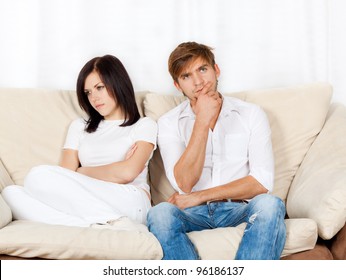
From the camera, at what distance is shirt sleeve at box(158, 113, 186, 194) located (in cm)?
240

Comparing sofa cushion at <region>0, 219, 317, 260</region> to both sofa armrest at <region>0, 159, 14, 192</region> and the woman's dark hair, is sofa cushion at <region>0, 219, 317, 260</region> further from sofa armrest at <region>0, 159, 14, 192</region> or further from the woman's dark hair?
the woman's dark hair

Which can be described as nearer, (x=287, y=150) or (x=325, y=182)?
(x=325, y=182)

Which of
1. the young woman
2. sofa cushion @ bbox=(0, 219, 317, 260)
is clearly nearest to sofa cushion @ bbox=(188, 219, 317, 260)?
sofa cushion @ bbox=(0, 219, 317, 260)

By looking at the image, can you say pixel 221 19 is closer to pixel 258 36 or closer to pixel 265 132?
pixel 258 36

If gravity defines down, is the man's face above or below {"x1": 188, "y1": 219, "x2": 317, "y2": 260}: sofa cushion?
above

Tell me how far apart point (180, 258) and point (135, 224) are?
0.90ft

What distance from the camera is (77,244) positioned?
6.30 feet

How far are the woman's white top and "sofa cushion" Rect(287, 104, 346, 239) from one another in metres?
0.62

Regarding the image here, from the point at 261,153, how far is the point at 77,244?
805 millimetres

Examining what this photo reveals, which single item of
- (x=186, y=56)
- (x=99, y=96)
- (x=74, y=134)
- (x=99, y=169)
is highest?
(x=186, y=56)

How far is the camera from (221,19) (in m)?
3.09

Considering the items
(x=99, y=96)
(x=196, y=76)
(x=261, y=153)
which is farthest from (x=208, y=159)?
(x=99, y=96)

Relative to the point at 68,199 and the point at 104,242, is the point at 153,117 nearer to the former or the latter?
the point at 68,199
